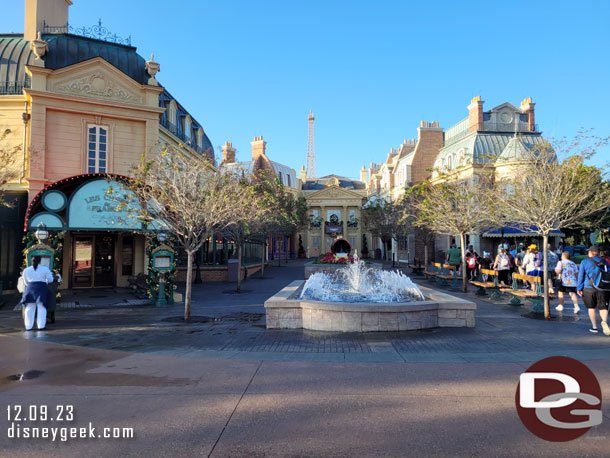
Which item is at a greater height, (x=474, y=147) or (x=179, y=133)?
(x=474, y=147)

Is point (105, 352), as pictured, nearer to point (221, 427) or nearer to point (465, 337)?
point (221, 427)

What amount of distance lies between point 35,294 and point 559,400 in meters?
10.5

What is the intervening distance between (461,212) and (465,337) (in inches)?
418

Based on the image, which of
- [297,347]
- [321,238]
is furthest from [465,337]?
[321,238]

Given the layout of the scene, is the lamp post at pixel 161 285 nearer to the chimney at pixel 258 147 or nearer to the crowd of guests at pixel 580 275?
the crowd of guests at pixel 580 275

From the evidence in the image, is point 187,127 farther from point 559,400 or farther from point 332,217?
point 332,217

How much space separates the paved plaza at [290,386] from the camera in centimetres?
395

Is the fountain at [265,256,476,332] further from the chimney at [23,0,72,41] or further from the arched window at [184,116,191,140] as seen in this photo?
the chimney at [23,0,72,41]

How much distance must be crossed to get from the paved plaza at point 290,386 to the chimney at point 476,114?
33529 mm

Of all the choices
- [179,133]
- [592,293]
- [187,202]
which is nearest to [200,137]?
[179,133]

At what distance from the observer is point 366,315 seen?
9023 mm

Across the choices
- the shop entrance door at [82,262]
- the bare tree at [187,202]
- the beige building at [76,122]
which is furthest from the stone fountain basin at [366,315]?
the shop entrance door at [82,262]

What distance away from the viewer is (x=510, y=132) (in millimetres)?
39125

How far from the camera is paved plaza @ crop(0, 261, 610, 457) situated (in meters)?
3.95
